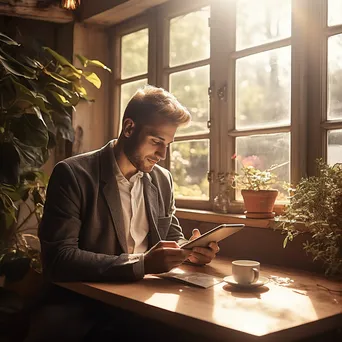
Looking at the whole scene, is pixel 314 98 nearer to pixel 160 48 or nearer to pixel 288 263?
pixel 288 263

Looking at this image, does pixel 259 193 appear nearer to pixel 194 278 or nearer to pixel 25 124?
pixel 194 278

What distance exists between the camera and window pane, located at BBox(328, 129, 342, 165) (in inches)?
86.8

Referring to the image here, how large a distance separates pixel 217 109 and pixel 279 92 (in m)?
0.40

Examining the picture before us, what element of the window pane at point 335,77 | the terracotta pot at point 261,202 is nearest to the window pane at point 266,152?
the terracotta pot at point 261,202

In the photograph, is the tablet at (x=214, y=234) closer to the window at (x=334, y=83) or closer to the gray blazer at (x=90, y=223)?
the gray blazer at (x=90, y=223)

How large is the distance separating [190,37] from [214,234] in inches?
58.8

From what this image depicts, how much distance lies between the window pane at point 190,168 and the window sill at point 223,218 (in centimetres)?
17

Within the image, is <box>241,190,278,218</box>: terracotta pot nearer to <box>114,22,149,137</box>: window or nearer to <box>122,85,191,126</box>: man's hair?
Result: <box>122,85,191,126</box>: man's hair

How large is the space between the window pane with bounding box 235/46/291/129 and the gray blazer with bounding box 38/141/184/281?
23.7 inches

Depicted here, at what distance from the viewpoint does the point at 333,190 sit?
5.94 ft

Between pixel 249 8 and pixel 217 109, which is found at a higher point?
pixel 249 8

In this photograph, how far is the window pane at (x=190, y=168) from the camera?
289 cm

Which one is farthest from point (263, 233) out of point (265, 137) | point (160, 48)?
point (160, 48)

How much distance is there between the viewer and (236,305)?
1518 millimetres
